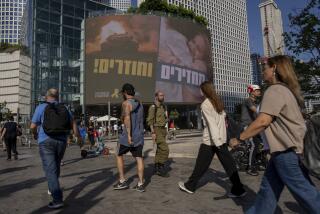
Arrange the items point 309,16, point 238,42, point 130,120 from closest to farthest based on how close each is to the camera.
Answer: point 130,120
point 309,16
point 238,42

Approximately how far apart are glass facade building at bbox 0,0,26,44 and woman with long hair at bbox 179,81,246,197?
12439cm

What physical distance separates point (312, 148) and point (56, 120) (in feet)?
11.2

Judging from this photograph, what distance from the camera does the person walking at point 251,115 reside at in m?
6.50

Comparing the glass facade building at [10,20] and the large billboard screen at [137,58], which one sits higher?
the glass facade building at [10,20]

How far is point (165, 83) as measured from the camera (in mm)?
49781

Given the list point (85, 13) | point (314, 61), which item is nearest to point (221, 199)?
point (314, 61)

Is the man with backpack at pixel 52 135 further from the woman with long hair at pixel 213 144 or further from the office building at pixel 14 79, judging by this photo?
the office building at pixel 14 79

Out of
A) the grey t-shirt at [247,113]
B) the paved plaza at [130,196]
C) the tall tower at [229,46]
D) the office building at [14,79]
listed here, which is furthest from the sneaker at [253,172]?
the tall tower at [229,46]

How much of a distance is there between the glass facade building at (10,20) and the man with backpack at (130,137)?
123 metres

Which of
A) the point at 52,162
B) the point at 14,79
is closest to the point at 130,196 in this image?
the point at 52,162

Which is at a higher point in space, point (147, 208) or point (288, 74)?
point (288, 74)

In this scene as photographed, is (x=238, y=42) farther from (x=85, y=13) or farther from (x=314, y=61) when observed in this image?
(x=314, y=61)

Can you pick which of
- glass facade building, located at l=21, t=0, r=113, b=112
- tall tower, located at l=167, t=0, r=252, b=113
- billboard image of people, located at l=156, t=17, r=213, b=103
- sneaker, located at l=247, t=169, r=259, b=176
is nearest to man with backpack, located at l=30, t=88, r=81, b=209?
sneaker, located at l=247, t=169, r=259, b=176

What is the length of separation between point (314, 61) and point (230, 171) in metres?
12.3
